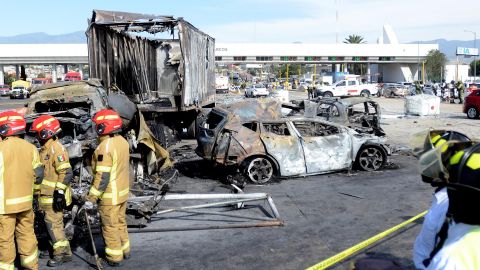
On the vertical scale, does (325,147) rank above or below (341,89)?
below

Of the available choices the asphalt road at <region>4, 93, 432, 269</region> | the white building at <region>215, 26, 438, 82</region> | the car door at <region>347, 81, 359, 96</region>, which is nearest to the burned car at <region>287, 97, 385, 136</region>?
the asphalt road at <region>4, 93, 432, 269</region>

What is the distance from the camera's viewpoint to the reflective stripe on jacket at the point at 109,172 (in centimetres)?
538

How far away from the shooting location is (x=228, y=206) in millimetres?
8039

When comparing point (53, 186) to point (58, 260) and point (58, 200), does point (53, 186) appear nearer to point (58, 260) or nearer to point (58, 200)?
point (58, 200)

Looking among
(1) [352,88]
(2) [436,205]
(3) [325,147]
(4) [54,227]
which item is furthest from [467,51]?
(2) [436,205]

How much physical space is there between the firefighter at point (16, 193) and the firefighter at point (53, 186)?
421mm

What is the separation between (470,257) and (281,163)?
321 inches

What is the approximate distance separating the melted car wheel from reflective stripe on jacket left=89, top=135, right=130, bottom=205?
14.5 feet

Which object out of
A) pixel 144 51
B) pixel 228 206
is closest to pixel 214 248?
pixel 228 206

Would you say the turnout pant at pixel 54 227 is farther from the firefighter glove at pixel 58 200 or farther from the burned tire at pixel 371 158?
the burned tire at pixel 371 158

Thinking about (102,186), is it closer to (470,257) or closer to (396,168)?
(470,257)

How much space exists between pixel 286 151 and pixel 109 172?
5131 millimetres

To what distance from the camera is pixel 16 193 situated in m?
4.96

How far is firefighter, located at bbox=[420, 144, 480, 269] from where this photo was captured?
1.75 meters
